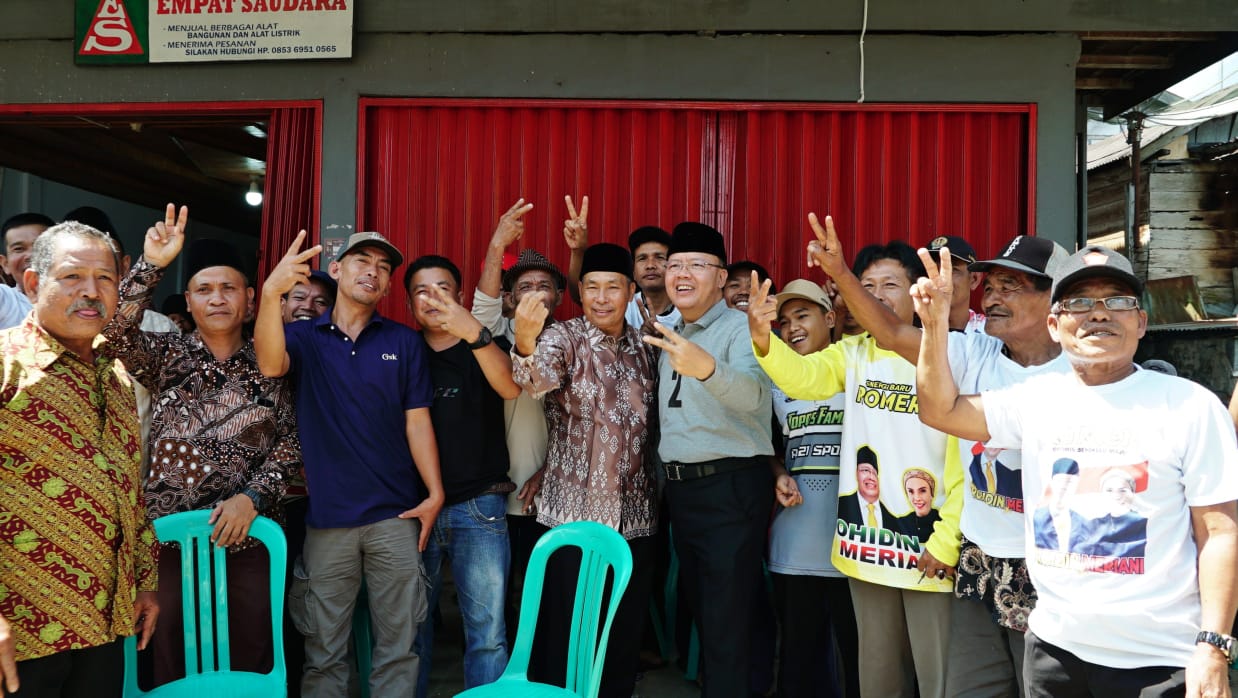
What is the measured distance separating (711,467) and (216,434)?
1.91 metres

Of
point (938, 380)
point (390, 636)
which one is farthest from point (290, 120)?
point (938, 380)

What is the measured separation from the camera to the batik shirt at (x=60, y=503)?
7.08 feet

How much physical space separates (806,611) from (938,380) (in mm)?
1354

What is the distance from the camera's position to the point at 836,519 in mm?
3203

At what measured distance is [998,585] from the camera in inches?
102

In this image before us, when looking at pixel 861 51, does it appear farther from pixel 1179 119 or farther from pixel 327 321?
pixel 1179 119

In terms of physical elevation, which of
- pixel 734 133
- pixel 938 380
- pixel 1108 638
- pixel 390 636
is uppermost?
pixel 734 133

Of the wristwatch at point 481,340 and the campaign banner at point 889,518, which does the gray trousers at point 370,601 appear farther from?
the campaign banner at point 889,518

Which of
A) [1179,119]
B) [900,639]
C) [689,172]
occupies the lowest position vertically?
[900,639]

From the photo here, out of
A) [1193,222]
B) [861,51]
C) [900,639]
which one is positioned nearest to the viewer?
[900,639]

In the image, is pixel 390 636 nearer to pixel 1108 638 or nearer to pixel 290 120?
pixel 1108 638

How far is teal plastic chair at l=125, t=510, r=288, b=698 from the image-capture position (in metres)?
2.74

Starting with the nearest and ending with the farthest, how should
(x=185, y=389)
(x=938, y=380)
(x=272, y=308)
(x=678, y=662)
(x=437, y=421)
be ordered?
(x=938, y=380)
(x=272, y=308)
(x=185, y=389)
(x=437, y=421)
(x=678, y=662)

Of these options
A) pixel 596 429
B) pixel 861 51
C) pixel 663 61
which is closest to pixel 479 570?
pixel 596 429
